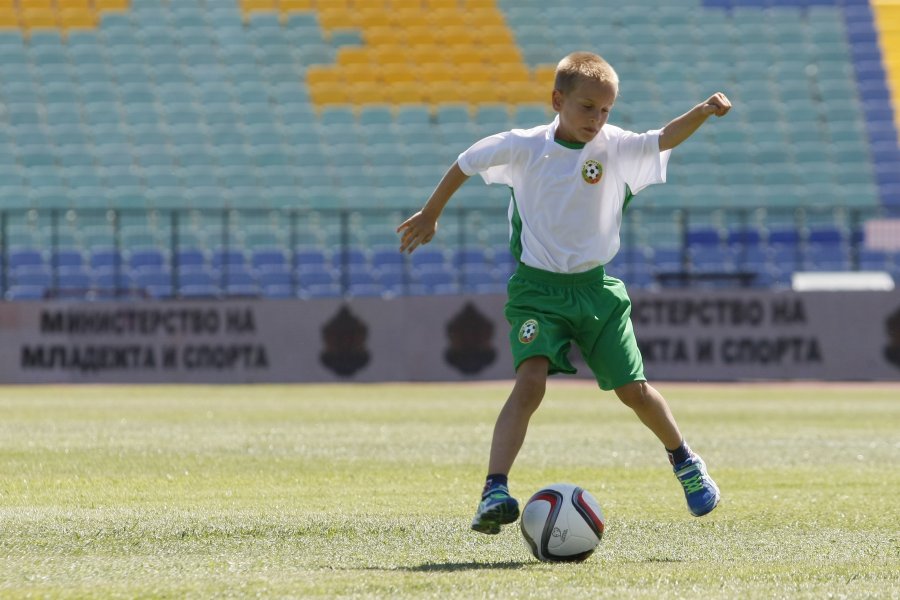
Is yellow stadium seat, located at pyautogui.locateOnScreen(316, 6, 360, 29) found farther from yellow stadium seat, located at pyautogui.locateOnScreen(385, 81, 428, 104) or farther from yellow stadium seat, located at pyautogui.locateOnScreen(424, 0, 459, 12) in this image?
yellow stadium seat, located at pyautogui.locateOnScreen(385, 81, 428, 104)

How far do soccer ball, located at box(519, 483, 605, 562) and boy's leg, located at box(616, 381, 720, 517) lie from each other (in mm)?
614

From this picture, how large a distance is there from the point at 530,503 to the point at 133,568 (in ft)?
4.77

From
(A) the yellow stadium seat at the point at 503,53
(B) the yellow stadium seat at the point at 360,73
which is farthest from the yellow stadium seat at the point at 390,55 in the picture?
(A) the yellow stadium seat at the point at 503,53

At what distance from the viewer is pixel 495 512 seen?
5449mm

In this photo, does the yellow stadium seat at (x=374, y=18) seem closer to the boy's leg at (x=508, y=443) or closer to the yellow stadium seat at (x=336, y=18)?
the yellow stadium seat at (x=336, y=18)

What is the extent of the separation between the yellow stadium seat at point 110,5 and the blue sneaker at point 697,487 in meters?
23.7

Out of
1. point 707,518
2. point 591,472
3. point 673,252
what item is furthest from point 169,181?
point 707,518

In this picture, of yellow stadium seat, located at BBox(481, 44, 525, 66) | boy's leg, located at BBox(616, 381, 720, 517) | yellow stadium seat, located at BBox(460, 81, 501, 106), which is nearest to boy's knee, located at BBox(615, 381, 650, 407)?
boy's leg, located at BBox(616, 381, 720, 517)

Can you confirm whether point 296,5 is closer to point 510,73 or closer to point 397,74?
point 397,74

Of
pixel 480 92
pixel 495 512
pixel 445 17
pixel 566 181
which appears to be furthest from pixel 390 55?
pixel 495 512

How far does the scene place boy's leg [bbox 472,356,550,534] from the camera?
5.46 m

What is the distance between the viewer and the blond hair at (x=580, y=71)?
226 inches

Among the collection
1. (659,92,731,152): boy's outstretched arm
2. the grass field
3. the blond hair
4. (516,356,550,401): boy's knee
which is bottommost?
the grass field

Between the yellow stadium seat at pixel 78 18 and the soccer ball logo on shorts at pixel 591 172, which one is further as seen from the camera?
the yellow stadium seat at pixel 78 18
